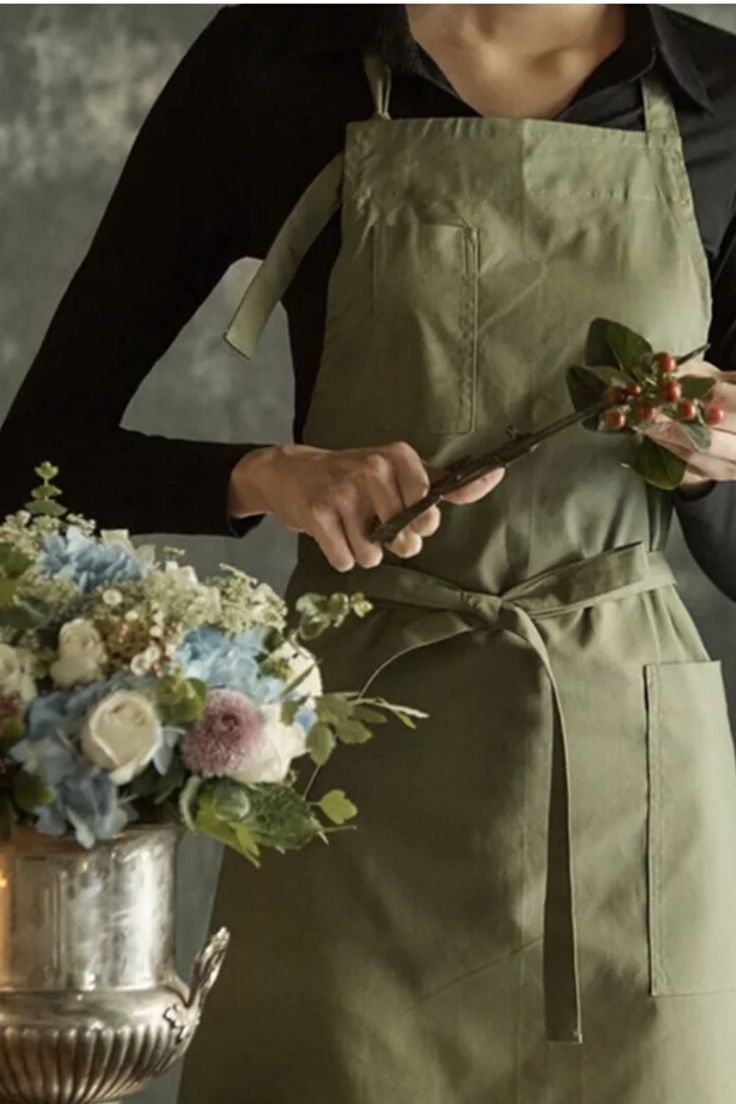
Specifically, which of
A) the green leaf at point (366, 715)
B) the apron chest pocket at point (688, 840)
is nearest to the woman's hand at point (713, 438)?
the apron chest pocket at point (688, 840)

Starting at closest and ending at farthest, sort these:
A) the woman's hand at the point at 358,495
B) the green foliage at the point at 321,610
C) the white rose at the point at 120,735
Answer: the white rose at the point at 120,735
the green foliage at the point at 321,610
the woman's hand at the point at 358,495

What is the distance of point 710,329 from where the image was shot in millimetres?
1414

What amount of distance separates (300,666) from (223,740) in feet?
0.26

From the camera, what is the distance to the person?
1.28 meters

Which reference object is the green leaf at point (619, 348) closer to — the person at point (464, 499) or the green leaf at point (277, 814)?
the person at point (464, 499)

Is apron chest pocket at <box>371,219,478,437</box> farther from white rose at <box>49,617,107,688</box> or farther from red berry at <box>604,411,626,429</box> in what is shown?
white rose at <box>49,617,107,688</box>

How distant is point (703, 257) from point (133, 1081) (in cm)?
60

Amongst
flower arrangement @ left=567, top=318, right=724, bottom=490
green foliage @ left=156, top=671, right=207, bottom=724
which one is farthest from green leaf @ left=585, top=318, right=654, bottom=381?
green foliage @ left=156, top=671, right=207, bottom=724

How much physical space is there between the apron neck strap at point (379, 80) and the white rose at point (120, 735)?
491mm

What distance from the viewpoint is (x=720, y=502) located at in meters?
1.38

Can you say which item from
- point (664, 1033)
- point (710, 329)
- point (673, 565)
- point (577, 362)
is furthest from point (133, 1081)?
point (673, 565)

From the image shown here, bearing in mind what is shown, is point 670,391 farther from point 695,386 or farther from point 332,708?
point 332,708

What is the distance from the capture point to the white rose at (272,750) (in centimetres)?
107

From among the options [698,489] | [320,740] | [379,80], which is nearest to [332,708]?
[320,740]
